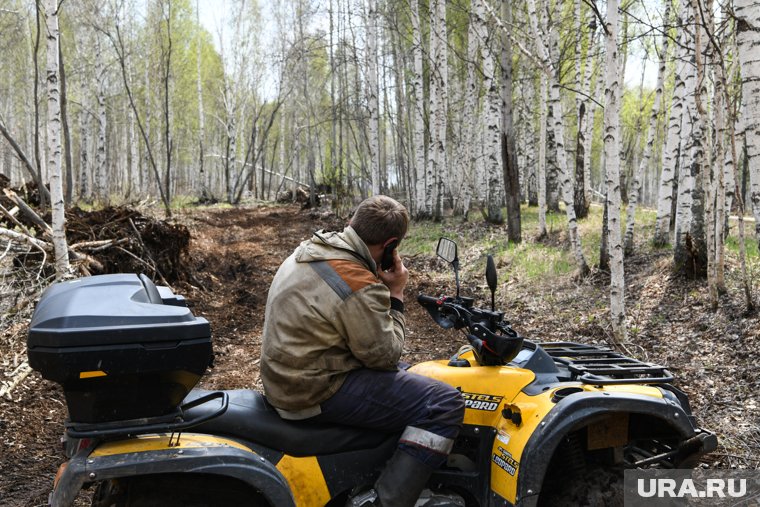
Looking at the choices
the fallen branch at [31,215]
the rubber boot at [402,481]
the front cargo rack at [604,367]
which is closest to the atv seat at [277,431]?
the rubber boot at [402,481]

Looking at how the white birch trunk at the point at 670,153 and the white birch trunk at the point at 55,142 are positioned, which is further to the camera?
the white birch trunk at the point at 670,153

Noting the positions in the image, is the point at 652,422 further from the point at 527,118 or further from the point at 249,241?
the point at 527,118

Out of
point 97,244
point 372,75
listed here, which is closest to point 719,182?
point 97,244

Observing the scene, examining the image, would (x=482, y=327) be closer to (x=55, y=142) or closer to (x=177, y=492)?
(x=177, y=492)

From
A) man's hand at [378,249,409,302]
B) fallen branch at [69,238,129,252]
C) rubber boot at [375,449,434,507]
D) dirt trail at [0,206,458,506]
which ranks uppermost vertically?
man's hand at [378,249,409,302]

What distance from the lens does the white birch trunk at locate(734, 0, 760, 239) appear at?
4723mm

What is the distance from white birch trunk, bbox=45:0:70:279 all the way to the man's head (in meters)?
5.03

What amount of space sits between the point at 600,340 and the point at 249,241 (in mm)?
10061

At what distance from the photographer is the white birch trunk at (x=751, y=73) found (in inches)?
186

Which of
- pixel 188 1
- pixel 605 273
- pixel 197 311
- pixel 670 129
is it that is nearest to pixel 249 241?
pixel 197 311

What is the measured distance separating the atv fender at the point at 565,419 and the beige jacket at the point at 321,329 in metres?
0.74

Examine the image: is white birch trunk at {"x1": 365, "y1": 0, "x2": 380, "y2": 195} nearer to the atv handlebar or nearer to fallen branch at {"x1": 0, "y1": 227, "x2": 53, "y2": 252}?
fallen branch at {"x1": 0, "y1": 227, "x2": 53, "y2": 252}

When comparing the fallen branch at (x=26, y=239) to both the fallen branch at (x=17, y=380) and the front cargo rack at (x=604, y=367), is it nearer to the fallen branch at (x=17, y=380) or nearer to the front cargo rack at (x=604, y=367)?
the fallen branch at (x=17, y=380)

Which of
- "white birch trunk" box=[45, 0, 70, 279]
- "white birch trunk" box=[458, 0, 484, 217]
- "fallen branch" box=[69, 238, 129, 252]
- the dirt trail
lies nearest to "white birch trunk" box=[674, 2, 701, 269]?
the dirt trail
